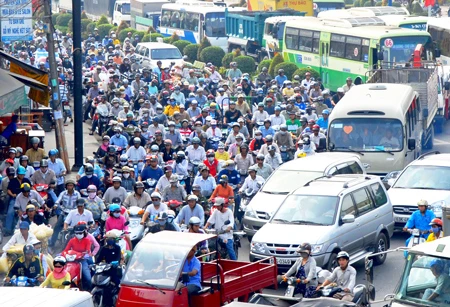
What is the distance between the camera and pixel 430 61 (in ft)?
105

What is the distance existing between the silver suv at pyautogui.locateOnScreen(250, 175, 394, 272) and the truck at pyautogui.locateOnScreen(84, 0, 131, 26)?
153ft

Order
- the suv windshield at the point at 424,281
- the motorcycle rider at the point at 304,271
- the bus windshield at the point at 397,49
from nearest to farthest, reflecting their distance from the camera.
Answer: the suv windshield at the point at 424,281 < the motorcycle rider at the point at 304,271 < the bus windshield at the point at 397,49

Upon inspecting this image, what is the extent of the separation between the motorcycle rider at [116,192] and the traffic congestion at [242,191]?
38mm

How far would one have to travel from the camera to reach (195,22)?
5288 centimetres

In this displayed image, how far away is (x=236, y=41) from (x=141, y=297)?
1446 inches

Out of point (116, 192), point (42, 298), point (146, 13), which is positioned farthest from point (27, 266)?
point (146, 13)

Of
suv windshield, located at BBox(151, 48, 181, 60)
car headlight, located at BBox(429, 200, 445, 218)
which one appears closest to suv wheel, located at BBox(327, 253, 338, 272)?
car headlight, located at BBox(429, 200, 445, 218)

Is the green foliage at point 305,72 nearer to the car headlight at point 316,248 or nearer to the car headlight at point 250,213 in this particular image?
the car headlight at point 250,213

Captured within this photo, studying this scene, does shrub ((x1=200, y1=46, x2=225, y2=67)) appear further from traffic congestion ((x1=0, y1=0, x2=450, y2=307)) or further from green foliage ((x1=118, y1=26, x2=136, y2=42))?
Answer: green foliage ((x1=118, y1=26, x2=136, y2=42))

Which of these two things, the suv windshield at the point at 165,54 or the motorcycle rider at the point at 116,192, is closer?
the motorcycle rider at the point at 116,192

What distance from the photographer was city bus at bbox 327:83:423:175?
23.0 m

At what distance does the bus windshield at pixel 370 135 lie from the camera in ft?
75.9

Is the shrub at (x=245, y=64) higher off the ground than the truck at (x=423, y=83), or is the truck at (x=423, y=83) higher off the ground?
the truck at (x=423, y=83)

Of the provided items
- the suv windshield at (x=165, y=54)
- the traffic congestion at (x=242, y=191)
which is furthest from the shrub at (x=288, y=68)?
the suv windshield at (x=165, y=54)
